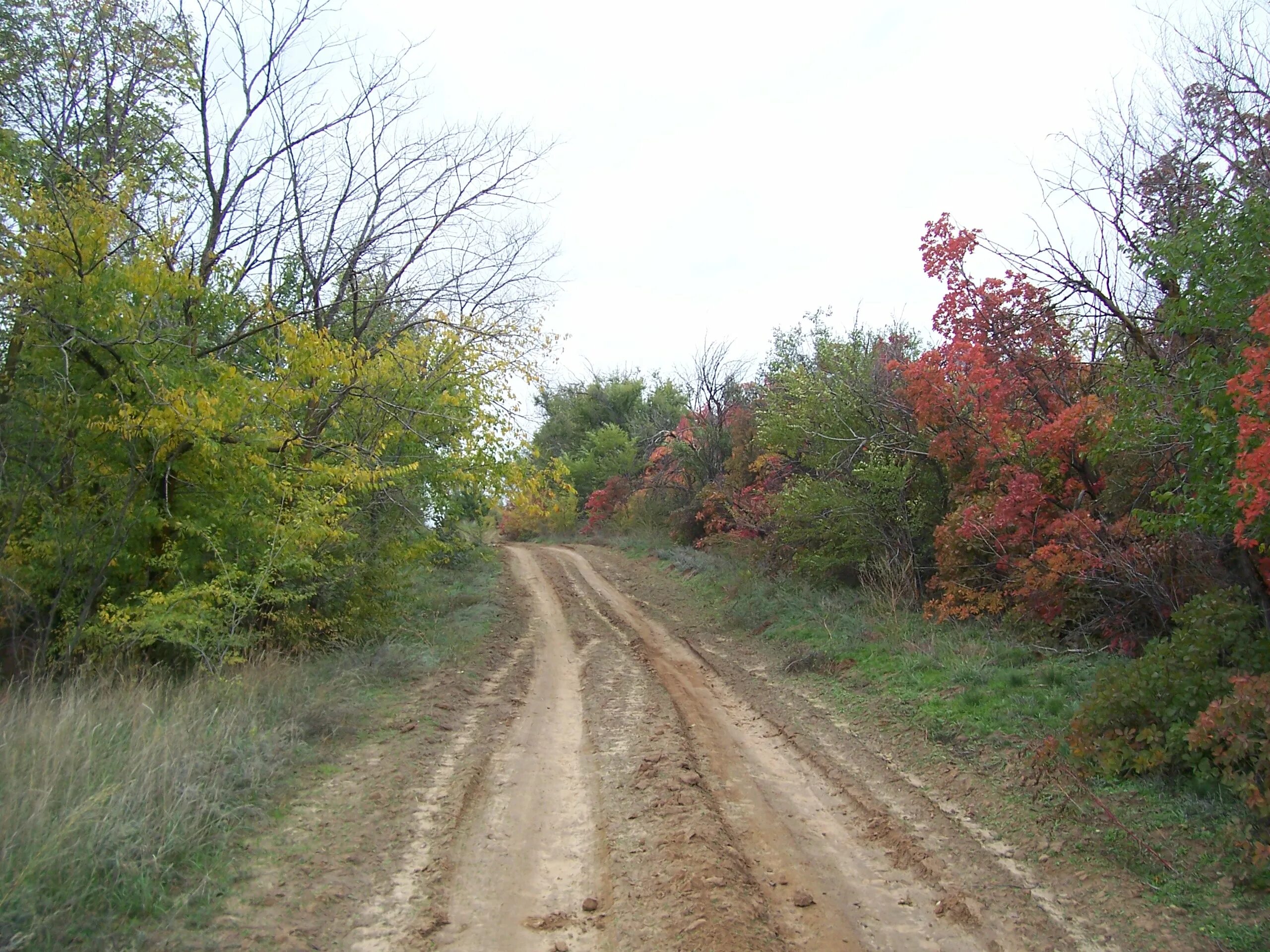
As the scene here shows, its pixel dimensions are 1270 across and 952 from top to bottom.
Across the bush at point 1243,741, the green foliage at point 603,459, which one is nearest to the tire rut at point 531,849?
the bush at point 1243,741

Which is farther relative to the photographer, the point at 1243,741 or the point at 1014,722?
the point at 1014,722

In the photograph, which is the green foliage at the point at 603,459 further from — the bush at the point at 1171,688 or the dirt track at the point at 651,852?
the bush at the point at 1171,688

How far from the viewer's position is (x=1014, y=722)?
7090 mm

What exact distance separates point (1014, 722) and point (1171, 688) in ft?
5.44

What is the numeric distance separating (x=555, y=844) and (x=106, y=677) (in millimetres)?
4944

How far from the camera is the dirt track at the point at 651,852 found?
3.94 m

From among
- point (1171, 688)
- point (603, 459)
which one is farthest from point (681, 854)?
point (603, 459)

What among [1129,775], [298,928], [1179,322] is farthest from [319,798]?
[1179,322]

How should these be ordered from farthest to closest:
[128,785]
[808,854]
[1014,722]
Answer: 1. [1014,722]
2. [808,854]
3. [128,785]

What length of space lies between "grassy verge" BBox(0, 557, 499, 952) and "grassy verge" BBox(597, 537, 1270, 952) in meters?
4.98

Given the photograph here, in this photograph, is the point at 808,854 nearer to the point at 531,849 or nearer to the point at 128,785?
the point at 531,849

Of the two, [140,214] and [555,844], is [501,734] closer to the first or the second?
[555,844]

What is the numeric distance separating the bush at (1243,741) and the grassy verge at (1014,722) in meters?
0.25

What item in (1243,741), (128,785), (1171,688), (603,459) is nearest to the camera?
(128,785)
